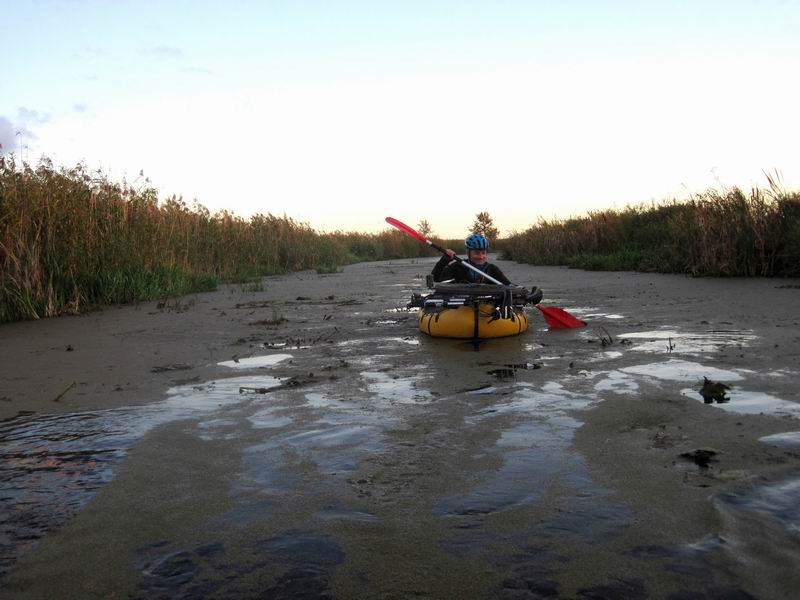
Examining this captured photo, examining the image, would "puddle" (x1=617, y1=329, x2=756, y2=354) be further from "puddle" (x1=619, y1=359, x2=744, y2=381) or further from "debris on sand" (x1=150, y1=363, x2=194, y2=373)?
"debris on sand" (x1=150, y1=363, x2=194, y2=373)

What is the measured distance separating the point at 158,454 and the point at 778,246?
12585 millimetres

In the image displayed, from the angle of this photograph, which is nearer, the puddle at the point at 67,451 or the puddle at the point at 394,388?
the puddle at the point at 67,451

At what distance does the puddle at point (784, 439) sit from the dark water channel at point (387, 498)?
1.78ft

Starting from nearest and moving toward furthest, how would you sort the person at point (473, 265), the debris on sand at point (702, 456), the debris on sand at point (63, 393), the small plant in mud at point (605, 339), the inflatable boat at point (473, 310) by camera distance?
the debris on sand at point (702, 456) → the debris on sand at point (63, 393) → the small plant in mud at point (605, 339) → the inflatable boat at point (473, 310) → the person at point (473, 265)

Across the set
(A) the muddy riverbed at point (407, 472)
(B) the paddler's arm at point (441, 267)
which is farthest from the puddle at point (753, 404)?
(B) the paddler's arm at point (441, 267)

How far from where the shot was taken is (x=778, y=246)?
12922mm

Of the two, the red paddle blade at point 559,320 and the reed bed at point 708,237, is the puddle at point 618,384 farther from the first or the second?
the reed bed at point 708,237

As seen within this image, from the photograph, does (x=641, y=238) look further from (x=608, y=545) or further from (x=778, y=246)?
(x=608, y=545)

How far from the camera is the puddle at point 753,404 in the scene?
13.2ft

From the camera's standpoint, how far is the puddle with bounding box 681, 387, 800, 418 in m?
4.03

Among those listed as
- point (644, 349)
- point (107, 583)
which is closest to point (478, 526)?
point (107, 583)

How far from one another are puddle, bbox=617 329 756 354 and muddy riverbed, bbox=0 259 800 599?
0.07m

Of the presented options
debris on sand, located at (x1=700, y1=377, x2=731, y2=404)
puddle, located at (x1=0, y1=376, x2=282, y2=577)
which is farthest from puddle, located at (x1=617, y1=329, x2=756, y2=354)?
puddle, located at (x1=0, y1=376, x2=282, y2=577)

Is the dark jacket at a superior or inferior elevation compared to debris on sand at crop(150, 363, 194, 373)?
superior
